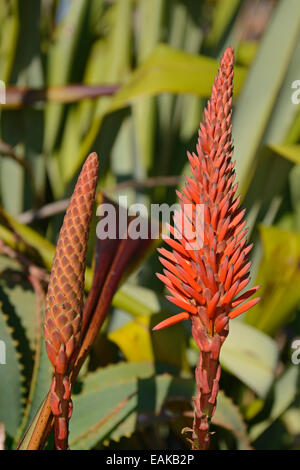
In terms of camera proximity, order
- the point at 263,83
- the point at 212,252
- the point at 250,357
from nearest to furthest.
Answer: the point at 212,252 → the point at 250,357 → the point at 263,83

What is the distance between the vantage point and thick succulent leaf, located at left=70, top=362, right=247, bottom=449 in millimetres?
558

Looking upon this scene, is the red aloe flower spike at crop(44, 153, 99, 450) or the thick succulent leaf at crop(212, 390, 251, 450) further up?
the red aloe flower spike at crop(44, 153, 99, 450)

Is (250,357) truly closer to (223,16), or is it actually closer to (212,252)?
(212,252)

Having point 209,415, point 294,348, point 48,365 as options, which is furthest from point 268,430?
point 209,415

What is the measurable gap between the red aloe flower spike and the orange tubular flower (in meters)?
0.06

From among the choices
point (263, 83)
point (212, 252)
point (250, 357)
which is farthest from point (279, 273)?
point (212, 252)

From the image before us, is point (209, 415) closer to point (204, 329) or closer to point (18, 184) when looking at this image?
point (204, 329)

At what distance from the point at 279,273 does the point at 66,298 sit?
0.56 metres

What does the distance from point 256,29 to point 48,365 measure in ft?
6.17

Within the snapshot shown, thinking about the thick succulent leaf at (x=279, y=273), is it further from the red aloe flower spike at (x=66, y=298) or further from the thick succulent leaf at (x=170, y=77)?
the red aloe flower spike at (x=66, y=298)

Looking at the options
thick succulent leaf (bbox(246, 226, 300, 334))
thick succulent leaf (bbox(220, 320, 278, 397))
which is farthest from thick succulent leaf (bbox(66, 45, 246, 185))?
thick succulent leaf (bbox(220, 320, 278, 397))

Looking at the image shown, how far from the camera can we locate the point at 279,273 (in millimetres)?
814

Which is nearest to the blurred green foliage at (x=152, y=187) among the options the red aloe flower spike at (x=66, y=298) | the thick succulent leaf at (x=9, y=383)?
the thick succulent leaf at (x=9, y=383)

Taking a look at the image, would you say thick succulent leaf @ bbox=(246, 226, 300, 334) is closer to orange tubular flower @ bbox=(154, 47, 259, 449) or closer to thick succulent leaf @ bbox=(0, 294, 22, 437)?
thick succulent leaf @ bbox=(0, 294, 22, 437)
